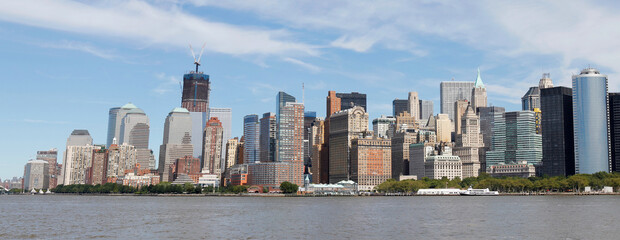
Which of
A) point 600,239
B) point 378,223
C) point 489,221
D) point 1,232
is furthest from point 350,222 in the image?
point 1,232

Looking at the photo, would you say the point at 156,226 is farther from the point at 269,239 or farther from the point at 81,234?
the point at 269,239

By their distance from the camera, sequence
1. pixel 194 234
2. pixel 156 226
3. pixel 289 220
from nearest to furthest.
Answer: pixel 194 234
pixel 156 226
pixel 289 220

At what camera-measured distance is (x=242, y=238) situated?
8050 cm

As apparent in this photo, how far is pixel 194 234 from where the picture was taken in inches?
3359

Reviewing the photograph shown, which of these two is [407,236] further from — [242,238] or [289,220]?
[289,220]

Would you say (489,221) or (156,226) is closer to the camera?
(156,226)

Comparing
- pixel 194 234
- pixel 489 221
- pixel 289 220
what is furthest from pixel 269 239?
pixel 489 221

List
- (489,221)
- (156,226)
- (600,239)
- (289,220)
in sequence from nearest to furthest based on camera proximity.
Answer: (600,239) → (156,226) → (489,221) → (289,220)

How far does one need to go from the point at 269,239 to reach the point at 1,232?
37567mm

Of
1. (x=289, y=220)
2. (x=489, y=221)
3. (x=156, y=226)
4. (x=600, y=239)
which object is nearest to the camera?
(x=600, y=239)

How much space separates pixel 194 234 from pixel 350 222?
30009mm

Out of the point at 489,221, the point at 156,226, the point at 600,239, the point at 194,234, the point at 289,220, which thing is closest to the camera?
the point at 600,239

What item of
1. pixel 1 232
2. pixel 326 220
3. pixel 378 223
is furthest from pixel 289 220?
pixel 1 232

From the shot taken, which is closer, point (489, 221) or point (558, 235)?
point (558, 235)
